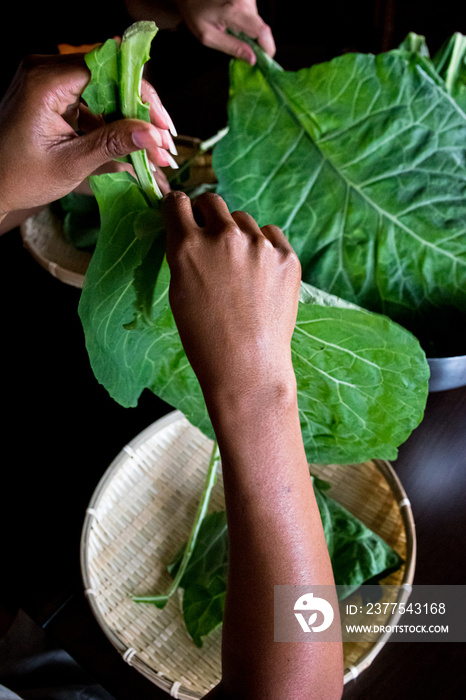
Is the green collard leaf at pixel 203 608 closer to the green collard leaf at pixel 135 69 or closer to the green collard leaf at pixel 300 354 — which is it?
the green collard leaf at pixel 300 354

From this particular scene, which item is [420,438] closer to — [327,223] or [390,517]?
[390,517]

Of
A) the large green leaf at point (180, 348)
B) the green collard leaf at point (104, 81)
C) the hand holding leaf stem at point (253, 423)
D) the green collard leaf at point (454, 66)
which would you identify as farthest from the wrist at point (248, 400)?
the green collard leaf at point (454, 66)

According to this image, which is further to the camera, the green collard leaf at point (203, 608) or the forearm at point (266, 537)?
the green collard leaf at point (203, 608)

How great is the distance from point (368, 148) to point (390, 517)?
45cm

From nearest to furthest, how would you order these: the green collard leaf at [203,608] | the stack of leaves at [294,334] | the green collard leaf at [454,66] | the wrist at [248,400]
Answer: the wrist at [248,400] → the stack of leaves at [294,334] → the green collard leaf at [203,608] → the green collard leaf at [454,66]

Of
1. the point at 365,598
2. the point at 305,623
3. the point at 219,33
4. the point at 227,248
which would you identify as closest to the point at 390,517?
the point at 365,598

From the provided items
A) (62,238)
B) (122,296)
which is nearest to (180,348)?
(122,296)

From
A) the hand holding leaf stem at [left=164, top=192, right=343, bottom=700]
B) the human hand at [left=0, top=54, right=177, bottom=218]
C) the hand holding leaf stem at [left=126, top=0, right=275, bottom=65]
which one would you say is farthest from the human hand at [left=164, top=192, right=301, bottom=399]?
the hand holding leaf stem at [left=126, top=0, right=275, bottom=65]

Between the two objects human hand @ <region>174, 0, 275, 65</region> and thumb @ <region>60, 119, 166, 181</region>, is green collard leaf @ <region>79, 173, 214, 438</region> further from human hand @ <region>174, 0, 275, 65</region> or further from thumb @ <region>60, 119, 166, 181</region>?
human hand @ <region>174, 0, 275, 65</region>

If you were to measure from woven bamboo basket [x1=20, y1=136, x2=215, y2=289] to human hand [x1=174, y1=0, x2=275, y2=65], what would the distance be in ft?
0.54

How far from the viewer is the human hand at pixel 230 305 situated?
381 millimetres

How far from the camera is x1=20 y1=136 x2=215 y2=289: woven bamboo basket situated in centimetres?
89

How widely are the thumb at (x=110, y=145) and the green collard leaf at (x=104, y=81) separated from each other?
0.02 m

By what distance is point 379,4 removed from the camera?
1.44 metres
